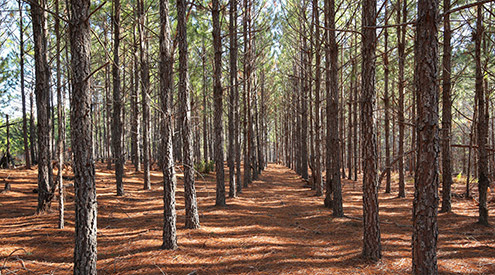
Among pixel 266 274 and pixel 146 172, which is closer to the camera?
pixel 266 274

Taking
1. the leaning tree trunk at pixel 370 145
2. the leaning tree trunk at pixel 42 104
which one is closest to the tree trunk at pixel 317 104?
the leaning tree trunk at pixel 370 145

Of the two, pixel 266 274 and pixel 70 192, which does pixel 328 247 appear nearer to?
pixel 266 274

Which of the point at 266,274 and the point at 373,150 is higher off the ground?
the point at 373,150

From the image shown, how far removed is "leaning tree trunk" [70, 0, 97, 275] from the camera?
3467 millimetres

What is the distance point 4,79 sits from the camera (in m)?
18.8

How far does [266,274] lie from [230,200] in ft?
20.3

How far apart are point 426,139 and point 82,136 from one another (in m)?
3.93

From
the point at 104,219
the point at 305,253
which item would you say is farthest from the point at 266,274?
the point at 104,219

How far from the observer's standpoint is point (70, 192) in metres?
10.7

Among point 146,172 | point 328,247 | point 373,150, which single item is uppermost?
point 373,150

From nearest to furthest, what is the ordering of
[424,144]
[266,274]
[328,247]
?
[424,144] → [266,274] → [328,247]

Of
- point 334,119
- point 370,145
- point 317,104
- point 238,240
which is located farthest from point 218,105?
point 370,145

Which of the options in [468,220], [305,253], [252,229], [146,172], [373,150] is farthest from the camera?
[146,172]

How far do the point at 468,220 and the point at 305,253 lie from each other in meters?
5.17
